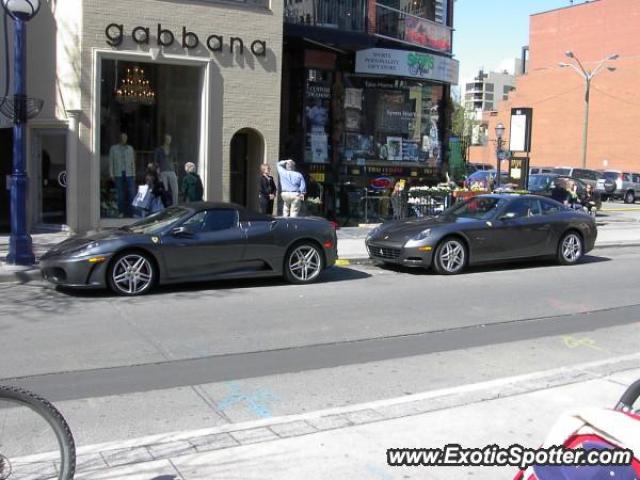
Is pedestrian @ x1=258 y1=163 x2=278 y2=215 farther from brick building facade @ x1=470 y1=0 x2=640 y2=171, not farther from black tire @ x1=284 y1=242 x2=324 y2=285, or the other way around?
brick building facade @ x1=470 y1=0 x2=640 y2=171

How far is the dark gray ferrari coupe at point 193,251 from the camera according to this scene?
964 cm

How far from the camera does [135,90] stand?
16750 mm

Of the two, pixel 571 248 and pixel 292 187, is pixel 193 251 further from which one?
pixel 571 248

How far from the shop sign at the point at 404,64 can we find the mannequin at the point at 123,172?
716 centimetres

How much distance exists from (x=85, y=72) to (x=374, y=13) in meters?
8.34

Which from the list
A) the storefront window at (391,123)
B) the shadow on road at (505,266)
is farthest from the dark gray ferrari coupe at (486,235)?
the storefront window at (391,123)

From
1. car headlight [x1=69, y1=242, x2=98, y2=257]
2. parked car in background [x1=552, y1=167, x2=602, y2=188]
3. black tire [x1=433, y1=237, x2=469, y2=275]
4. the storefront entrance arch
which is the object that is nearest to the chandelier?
the storefront entrance arch

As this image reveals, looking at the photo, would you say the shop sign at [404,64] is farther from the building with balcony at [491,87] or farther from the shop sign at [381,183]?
the building with balcony at [491,87]

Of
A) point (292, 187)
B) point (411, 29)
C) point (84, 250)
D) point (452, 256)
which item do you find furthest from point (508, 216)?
point (411, 29)

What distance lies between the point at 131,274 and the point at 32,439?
5.86 m

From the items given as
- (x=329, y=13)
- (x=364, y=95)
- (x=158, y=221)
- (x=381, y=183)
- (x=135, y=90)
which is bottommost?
(x=158, y=221)

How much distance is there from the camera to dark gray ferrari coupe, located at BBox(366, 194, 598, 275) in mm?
12383

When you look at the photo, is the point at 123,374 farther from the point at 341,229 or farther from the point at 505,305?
the point at 341,229

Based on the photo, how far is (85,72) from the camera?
50.1ft
